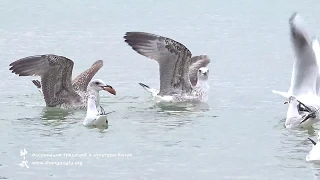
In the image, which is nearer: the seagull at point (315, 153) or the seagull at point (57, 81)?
the seagull at point (315, 153)

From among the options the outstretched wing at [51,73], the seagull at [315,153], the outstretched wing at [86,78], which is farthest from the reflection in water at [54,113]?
the seagull at [315,153]

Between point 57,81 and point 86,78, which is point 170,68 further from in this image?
point 57,81

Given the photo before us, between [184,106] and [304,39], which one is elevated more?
[304,39]

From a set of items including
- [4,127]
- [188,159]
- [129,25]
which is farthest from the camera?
[129,25]

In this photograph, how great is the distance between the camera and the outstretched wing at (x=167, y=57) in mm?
13906

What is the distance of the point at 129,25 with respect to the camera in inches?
805

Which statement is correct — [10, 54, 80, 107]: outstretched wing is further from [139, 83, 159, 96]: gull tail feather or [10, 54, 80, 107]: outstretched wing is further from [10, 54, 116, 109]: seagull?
[139, 83, 159, 96]: gull tail feather

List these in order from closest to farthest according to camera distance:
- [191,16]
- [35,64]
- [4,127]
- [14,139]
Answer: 1. [14,139]
2. [4,127]
3. [35,64]
4. [191,16]

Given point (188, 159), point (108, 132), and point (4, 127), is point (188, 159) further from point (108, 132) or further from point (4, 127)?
point (4, 127)

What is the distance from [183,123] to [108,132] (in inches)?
41.2

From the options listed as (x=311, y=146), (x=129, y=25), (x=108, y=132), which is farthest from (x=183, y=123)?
(x=129, y=25)

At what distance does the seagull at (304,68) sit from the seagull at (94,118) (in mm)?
1974

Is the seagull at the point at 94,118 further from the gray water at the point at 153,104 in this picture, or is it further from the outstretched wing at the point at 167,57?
the outstretched wing at the point at 167,57

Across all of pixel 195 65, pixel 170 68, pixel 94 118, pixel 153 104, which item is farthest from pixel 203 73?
pixel 94 118
